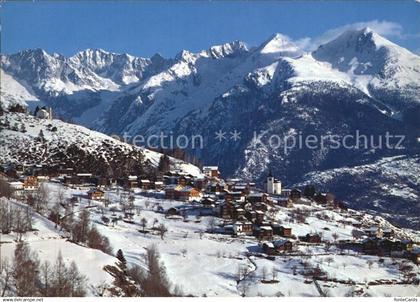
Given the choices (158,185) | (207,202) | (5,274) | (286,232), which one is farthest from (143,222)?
(5,274)

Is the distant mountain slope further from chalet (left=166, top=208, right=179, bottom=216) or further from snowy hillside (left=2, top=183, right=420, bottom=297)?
chalet (left=166, top=208, right=179, bottom=216)

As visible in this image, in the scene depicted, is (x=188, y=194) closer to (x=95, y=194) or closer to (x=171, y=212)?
(x=171, y=212)

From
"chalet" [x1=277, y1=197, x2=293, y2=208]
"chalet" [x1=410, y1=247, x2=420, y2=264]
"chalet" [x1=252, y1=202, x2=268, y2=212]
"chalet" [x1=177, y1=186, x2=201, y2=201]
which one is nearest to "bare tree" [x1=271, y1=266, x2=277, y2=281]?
"chalet" [x1=410, y1=247, x2=420, y2=264]

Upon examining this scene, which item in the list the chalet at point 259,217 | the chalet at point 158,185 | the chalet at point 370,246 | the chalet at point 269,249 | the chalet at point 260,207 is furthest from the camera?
the chalet at point 158,185

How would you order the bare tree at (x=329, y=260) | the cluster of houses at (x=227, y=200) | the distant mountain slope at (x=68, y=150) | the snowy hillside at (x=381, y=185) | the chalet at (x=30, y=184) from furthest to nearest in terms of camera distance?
1. the snowy hillside at (x=381, y=185)
2. the distant mountain slope at (x=68, y=150)
3. the chalet at (x=30, y=184)
4. the cluster of houses at (x=227, y=200)
5. the bare tree at (x=329, y=260)

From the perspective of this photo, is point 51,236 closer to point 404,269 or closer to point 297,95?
point 404,269

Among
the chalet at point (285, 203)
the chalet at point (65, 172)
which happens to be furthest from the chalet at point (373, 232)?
the chalet at point (65, 172)

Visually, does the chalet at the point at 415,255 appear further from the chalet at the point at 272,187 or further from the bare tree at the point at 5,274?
the chalet at the point at 272,187
